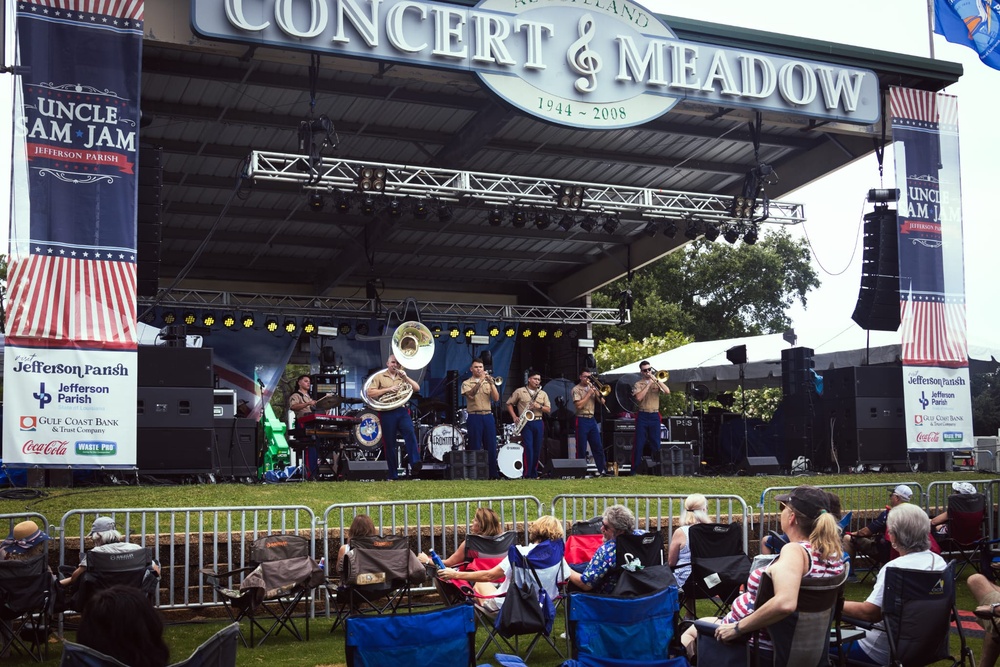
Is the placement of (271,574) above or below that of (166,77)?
below

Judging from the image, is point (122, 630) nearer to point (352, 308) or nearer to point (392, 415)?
point (392, 415)

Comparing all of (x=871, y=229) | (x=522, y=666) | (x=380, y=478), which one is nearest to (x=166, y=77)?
(x=380, y=478)

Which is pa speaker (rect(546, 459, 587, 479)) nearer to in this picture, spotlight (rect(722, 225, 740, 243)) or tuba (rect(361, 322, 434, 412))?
tuba (rect(361, 322, 434, 412))

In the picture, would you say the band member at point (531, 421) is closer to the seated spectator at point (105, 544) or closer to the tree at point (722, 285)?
the seated spectator at point (105, 544)

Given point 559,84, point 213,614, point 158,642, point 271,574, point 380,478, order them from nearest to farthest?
point 158,642 → point 271,574 → point 213,614 → point 559,84 → point 380,478

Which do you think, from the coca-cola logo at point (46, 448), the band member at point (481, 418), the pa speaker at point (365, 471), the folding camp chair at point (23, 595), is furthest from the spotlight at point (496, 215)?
the folding camp chair at point (23, 595)

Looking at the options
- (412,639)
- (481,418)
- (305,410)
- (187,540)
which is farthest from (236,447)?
(412,639)

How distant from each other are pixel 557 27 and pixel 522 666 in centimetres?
961

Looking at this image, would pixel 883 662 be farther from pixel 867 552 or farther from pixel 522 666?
pixel 867 552

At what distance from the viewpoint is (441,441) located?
15.6 meters

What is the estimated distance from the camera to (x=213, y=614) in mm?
8008

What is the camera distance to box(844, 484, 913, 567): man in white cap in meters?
8.75

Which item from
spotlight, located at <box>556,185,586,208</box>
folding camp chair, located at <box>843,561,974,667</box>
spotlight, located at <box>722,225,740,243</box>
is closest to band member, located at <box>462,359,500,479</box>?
spotlight, located at <box>556,185,586,208</box>

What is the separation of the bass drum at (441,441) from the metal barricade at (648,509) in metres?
5.00
